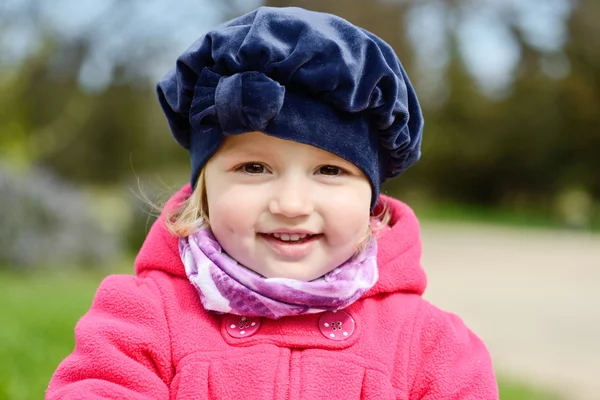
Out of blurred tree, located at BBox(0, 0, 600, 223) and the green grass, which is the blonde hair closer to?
the green grass

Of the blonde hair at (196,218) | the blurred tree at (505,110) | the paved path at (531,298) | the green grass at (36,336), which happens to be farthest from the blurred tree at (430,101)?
the blonde hair at (196,218)

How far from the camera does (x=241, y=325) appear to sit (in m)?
1.77

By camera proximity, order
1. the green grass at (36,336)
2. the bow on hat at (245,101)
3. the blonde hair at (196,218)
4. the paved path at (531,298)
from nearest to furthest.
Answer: the bow on hat at (245,101) < the blonde hair at (196,218) < the green grass at (36,336) < the paved path at (531,298)

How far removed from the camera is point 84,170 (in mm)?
20578

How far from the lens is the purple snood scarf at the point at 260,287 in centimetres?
168

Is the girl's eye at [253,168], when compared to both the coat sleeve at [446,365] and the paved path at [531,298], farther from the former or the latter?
the paved path at [531,298]

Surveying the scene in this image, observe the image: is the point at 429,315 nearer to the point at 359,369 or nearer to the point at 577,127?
the point at 359,369

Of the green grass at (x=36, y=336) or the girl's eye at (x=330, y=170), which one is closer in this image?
the girl's eye at (x=330, y=170)

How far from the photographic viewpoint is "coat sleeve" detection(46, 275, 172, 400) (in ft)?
5.32

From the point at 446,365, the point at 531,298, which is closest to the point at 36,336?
the point at 446,365

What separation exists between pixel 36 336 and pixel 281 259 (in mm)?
3038

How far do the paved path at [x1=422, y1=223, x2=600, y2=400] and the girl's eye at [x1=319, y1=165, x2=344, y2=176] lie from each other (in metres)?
3.20

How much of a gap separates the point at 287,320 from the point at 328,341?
12cm

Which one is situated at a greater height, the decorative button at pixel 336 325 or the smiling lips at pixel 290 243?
the smiling lips at pixel 290 243
